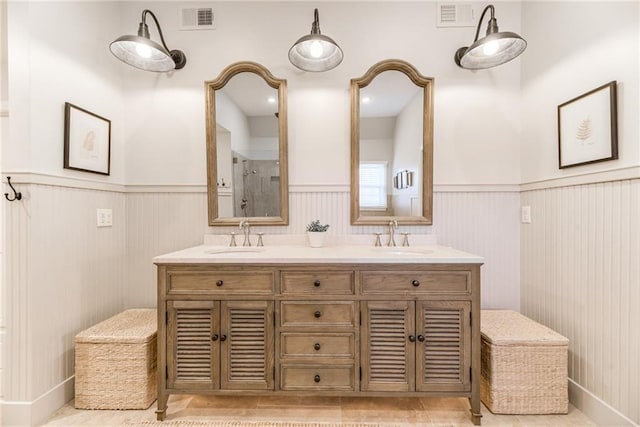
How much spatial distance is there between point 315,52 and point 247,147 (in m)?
0.80

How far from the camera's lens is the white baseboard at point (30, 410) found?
162cm

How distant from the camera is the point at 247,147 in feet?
7.37

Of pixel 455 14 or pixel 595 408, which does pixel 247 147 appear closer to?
pixel 455 14

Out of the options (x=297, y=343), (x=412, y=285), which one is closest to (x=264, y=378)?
(x=297, y=343)

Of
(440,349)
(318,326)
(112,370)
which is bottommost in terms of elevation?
(112,370)

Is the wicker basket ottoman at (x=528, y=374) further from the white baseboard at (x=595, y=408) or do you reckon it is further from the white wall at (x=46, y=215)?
the white wall at (x=46, y=215)

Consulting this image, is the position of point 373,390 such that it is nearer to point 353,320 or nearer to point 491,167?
point 353,320

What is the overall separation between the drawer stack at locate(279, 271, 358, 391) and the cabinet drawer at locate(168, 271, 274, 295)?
4.1 inches

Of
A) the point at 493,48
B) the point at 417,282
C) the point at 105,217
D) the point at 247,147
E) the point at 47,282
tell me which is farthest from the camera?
the point at 247,147

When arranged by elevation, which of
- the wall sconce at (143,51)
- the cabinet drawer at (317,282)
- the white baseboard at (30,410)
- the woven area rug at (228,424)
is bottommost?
the woven area rug at (228,424)

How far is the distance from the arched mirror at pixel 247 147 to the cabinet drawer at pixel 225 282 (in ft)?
2.11

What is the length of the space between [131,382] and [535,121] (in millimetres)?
3041

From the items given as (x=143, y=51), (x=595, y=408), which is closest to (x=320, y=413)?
(x=595, y=408)

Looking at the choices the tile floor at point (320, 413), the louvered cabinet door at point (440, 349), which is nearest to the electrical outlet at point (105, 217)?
the tile floor at point (320, 413)
